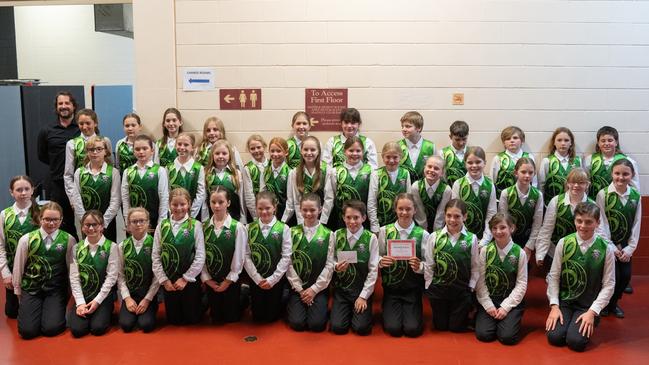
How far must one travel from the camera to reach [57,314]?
4.65 metres

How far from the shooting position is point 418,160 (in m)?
5.79

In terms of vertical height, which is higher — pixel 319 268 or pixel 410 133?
pixel 410 133

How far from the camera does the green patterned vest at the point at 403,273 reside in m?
4.74

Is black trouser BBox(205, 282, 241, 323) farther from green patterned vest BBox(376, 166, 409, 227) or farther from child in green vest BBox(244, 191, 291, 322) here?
green patterned vest BBox(376, 166, 409, 227)

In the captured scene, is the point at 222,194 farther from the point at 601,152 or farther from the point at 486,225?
the point at 601,152

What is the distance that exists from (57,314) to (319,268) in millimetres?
2101

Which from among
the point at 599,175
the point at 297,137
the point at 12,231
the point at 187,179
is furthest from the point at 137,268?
the point at 599,175

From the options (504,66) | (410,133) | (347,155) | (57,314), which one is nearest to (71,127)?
(57,314)

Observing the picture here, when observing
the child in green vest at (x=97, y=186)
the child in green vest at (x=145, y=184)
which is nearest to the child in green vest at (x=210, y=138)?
the child in green vest at (x=145, y=184)

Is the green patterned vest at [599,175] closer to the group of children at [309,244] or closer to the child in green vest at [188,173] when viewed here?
the group of children at [309,244]

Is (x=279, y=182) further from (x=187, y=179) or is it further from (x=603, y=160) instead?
(x=603, y=160)

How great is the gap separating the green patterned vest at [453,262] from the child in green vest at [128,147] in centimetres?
312

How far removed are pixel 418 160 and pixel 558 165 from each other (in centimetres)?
141

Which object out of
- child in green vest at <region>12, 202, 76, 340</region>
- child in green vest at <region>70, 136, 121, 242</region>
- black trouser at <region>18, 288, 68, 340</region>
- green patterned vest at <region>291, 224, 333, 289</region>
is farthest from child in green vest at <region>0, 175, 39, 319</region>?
green patterned vest at <region>291, 224, 333, 289</region>
